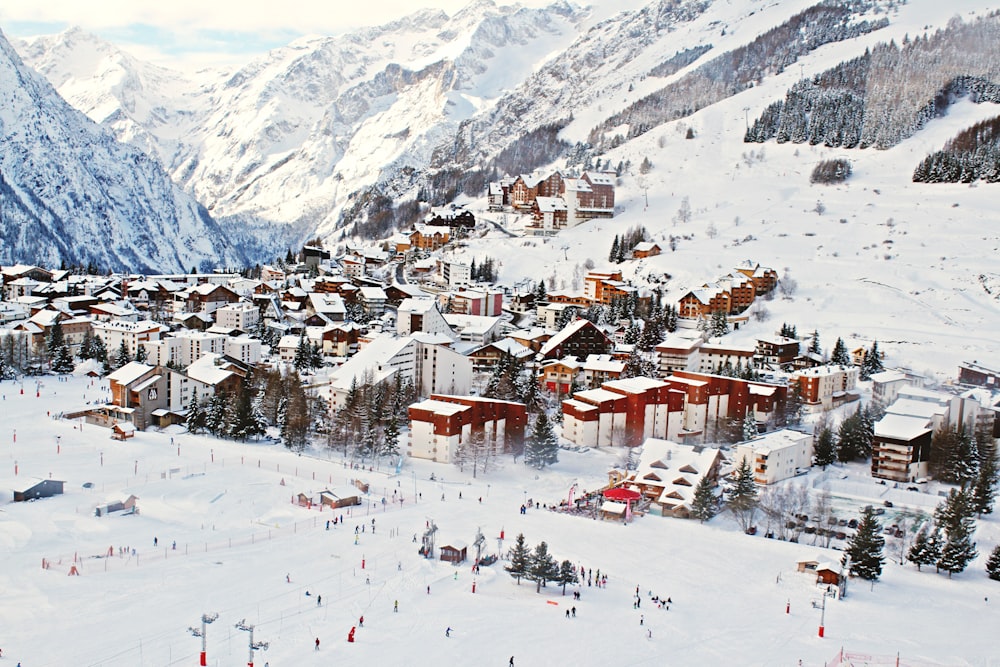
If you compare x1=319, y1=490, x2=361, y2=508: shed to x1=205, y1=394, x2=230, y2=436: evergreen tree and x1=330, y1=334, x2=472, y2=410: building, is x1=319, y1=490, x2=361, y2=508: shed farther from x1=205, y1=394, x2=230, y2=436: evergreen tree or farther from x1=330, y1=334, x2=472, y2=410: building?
x1=330, y1=334, x2=472, y2=410: building

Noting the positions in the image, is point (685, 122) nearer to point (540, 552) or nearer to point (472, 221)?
point (472, 221)

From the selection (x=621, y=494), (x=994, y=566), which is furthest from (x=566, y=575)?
(x=994, y=566)

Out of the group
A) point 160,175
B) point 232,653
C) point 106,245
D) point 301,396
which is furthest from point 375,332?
point 160,175

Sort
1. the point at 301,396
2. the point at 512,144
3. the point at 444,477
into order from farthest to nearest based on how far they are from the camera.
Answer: the point at 512,144
the point at 301,396
the point at 444,477

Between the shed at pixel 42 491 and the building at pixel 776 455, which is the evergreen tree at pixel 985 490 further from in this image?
the shed at pixel 42 491

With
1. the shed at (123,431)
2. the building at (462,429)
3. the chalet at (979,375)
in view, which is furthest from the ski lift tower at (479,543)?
the chalet at (979,375)

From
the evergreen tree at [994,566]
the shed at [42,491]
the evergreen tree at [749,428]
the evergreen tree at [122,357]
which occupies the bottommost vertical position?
the evergreen tree at [994,566]

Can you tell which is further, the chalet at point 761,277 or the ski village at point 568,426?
the chalet at point 761,277

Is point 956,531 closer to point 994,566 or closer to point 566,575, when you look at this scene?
point 994,566
